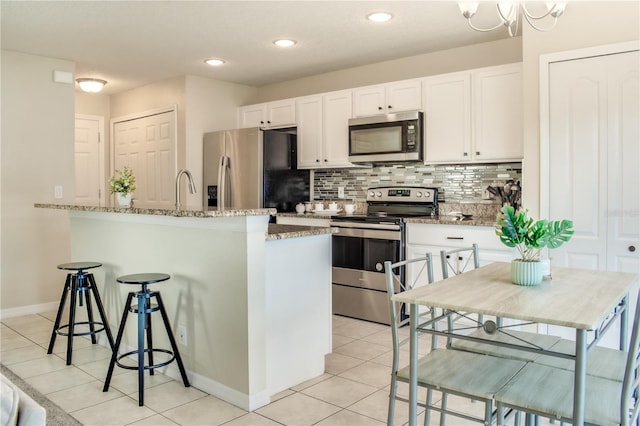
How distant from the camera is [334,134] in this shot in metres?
4.98

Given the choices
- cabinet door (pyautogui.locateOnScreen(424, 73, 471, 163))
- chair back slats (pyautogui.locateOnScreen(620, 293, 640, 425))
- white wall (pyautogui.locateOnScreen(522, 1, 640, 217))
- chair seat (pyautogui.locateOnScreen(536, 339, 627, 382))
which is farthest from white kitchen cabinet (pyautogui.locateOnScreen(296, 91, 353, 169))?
chair back slats (pyautogui.locateOnScreen(620, 293, 640, 425))

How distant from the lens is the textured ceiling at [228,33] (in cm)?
349

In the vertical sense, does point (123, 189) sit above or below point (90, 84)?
below

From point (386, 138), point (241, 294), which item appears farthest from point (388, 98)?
point (241, 294)

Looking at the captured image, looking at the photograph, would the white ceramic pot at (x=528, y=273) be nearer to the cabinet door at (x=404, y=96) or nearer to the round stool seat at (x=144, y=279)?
the round stool seat at (x=144, y=279)

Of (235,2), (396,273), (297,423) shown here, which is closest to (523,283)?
(297,423)

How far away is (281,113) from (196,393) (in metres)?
3.36

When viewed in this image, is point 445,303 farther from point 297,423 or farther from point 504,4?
point 504,4

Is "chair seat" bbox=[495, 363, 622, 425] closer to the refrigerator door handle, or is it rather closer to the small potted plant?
the small potted plant

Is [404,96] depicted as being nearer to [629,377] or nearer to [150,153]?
[150,153]

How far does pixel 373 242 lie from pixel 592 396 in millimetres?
2696

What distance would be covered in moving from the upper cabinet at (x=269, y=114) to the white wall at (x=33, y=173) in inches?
71.4

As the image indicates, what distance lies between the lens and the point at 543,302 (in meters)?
1.68

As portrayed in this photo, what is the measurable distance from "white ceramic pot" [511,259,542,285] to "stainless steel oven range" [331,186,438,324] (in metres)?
2.14
